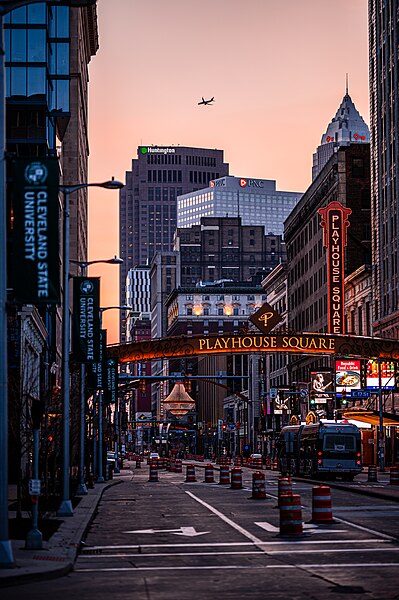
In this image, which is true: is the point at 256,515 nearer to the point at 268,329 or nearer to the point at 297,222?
the point at 268,329

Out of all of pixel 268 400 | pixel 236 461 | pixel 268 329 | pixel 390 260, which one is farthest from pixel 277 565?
pixel 268 400

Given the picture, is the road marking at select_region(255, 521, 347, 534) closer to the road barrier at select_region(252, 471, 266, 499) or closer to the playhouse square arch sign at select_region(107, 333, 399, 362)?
the road barrier at select_region(252, 471, 266, 499)

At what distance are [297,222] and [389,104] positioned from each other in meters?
48.6

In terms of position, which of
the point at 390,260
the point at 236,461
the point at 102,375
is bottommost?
the point at 236,461

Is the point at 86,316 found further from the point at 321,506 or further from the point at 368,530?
the point at 368,530

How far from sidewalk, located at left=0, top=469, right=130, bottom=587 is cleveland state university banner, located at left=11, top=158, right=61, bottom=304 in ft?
15.0

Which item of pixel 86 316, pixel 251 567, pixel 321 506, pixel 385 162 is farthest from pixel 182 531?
pixel 385 162

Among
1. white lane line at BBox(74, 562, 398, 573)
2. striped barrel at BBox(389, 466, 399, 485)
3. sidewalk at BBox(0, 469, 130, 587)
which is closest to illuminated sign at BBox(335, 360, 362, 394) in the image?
striped barrel at BBox(389, 466, 399, 485)

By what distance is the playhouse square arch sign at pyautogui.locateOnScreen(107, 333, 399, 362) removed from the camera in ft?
249

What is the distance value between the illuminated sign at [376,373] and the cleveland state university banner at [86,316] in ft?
148

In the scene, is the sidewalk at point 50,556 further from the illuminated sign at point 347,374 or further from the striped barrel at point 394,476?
the illuminated sign at point 347,374

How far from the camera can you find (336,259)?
107 m

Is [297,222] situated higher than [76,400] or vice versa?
[297,222]

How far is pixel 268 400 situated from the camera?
13600 cm
